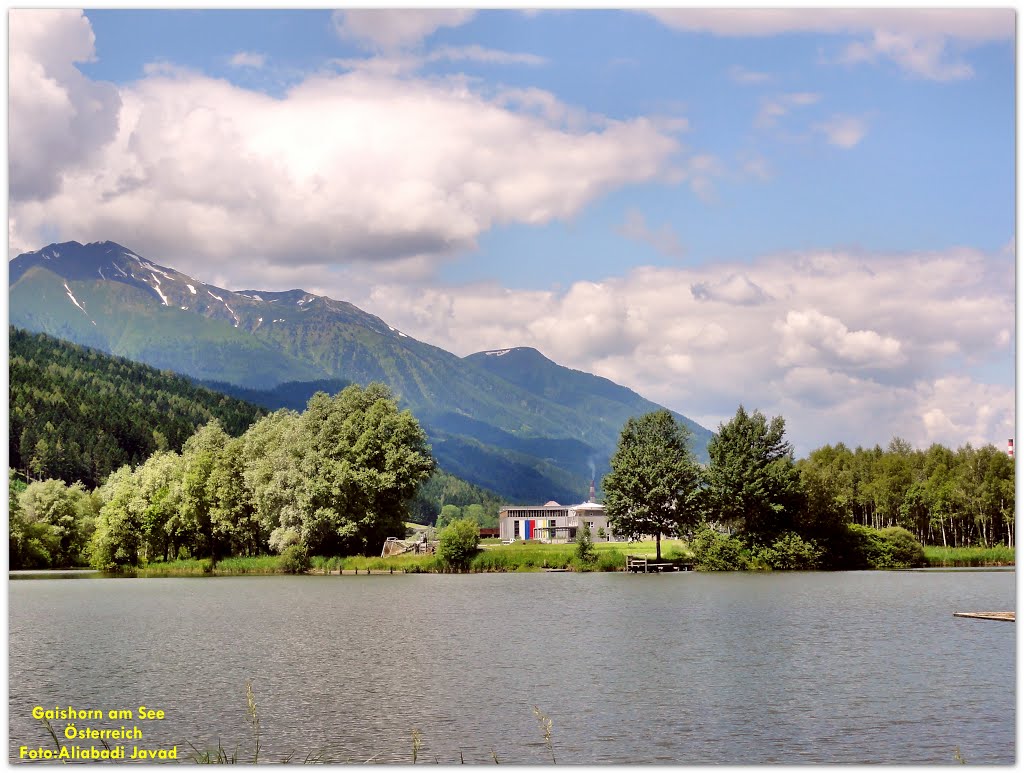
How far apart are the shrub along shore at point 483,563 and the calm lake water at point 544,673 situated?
22.7 metres

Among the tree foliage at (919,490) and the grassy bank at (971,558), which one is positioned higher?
the tree foliage at (919,490)

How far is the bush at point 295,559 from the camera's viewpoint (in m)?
81.0

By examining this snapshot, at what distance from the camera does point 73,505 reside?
307ft

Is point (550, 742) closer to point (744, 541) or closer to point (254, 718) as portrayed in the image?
point (254, 718)

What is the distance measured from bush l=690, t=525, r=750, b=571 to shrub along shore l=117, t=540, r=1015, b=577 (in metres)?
0.59

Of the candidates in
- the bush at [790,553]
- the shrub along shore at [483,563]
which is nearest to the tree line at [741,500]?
the bush at [790,553]

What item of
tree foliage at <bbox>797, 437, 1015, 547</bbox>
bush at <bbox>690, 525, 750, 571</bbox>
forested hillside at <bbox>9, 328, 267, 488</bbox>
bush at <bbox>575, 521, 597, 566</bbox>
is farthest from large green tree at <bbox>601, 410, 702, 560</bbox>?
forested hillside at <bbox>9, 328, 267, 488</bbox>

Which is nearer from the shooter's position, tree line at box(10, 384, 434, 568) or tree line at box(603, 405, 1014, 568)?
tree line at box(10, 384, 434, 568)

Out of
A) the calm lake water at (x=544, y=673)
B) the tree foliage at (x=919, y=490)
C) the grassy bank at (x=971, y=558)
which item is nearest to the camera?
the calm lake water at (x=544, y=673)

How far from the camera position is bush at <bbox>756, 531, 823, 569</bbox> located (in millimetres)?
83875

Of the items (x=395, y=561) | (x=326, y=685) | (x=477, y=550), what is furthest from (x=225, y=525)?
(x=326, y=685)

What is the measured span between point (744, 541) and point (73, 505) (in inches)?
2220

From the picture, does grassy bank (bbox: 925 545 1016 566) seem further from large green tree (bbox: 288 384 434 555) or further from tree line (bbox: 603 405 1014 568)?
large green tree (bbox: 288 384 434 555)

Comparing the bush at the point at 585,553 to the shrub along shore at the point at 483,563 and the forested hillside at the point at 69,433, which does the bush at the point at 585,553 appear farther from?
the forested hillside at the point at 69,433
